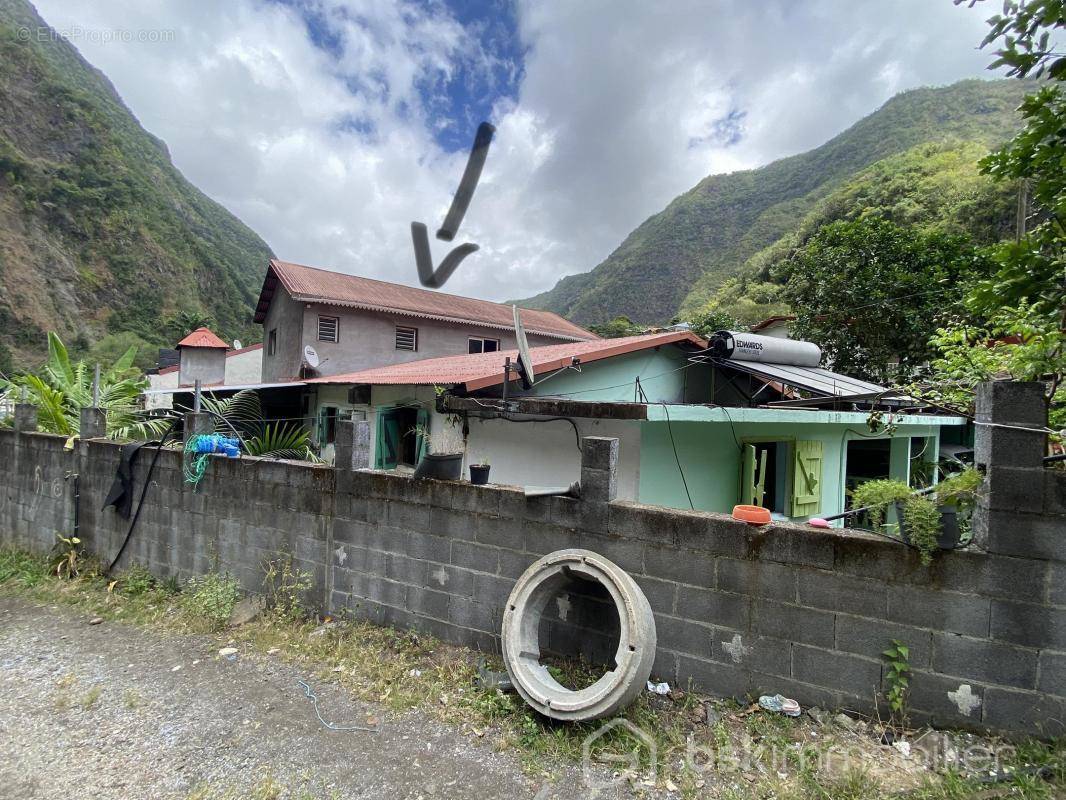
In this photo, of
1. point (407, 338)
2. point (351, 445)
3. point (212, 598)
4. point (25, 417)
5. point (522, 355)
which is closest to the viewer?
point (351, 445)

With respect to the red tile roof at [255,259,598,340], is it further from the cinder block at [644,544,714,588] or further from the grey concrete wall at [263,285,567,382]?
the cinder block at [644,544,714,588]

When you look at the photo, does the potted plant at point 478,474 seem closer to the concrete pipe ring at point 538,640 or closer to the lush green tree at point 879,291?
the concrete pipe ring at point 538,640

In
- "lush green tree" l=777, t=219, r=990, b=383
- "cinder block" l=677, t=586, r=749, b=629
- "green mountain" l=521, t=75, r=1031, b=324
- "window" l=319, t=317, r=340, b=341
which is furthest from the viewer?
"green mountain" l=521, t=75, r=1031, b=324

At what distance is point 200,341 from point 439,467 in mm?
16813

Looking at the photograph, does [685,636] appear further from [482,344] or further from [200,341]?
[200,341]

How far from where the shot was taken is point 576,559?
10.5ft

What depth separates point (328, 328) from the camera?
54.5 ft

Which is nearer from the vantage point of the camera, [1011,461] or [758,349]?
[1011,461]

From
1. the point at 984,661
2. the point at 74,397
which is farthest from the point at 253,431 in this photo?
the point at 984,661

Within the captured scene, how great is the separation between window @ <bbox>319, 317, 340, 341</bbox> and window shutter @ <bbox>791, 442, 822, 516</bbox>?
14244 mm

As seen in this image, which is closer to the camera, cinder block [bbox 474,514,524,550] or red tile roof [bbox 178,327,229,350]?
cinder block [bbox 474,514,524,550]

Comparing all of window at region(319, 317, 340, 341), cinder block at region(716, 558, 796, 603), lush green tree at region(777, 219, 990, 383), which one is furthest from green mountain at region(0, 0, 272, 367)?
cinder block at region(716, 558, 796, 603)

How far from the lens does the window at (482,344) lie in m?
20.0

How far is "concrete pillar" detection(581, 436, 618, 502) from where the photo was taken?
3434mm
